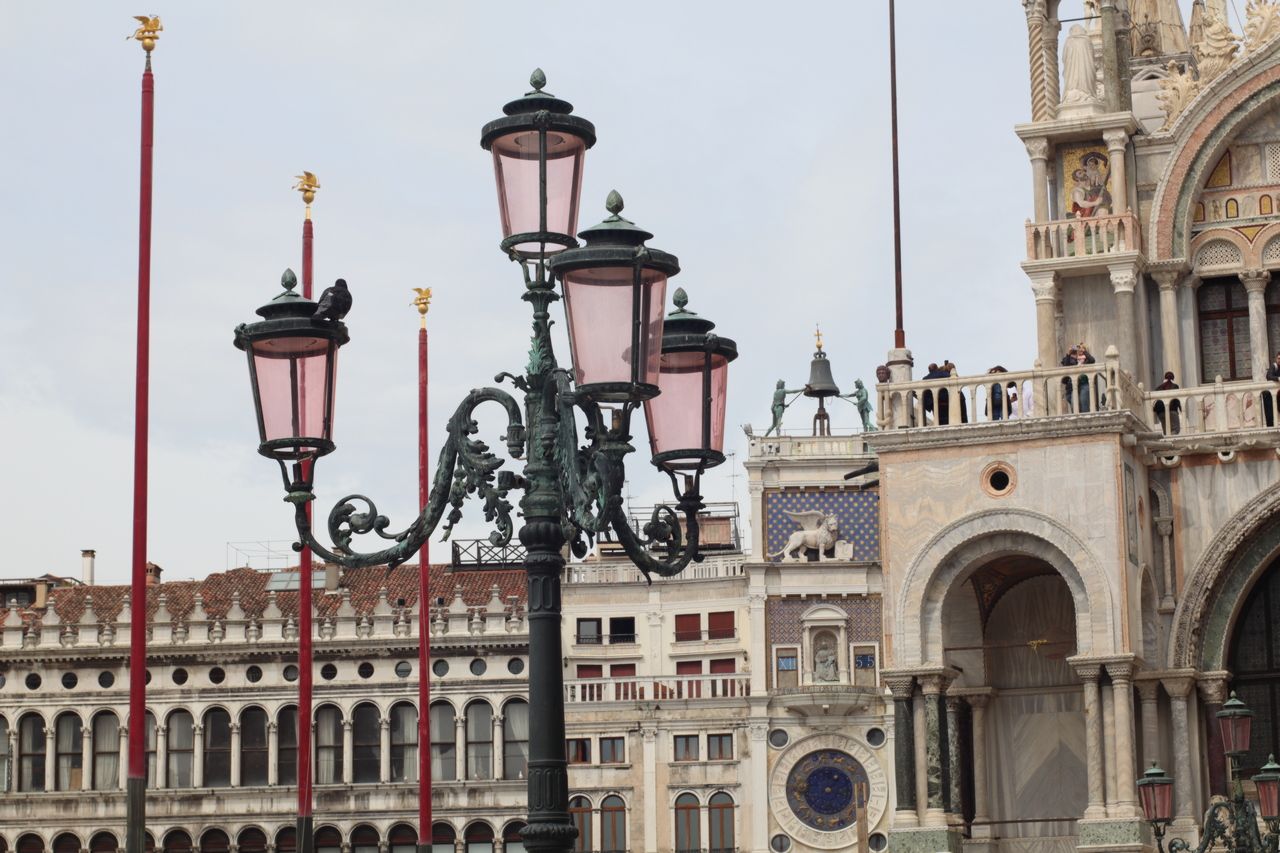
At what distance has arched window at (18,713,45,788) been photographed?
5453cm

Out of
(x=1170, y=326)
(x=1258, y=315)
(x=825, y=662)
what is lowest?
(x=825, y=662)

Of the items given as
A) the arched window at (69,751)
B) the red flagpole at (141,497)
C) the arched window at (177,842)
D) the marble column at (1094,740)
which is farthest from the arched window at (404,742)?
the red flagpole at (141,497)

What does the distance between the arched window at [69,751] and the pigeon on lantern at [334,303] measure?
1719 inches

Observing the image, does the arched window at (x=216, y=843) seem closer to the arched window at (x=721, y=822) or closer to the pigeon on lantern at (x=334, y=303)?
the arched window at (x=721, y=822)

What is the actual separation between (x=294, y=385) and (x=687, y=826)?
4120 cm

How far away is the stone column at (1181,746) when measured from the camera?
26.3 m

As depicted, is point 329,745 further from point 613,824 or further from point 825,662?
point 825,662

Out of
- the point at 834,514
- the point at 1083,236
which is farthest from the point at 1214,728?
the point at 834,514

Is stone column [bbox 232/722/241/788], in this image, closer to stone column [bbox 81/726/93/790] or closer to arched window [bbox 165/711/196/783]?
arched window [bbox 165/711/196/783]

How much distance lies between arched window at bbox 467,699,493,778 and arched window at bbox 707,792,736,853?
202 inches

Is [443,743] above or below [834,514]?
below

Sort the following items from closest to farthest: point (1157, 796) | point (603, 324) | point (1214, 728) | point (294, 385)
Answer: point (603, 324) < point (294, 385) < point (1157, 796) < point (1214, 728)

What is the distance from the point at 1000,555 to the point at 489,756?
2822cm

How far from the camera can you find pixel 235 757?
53.9 m
